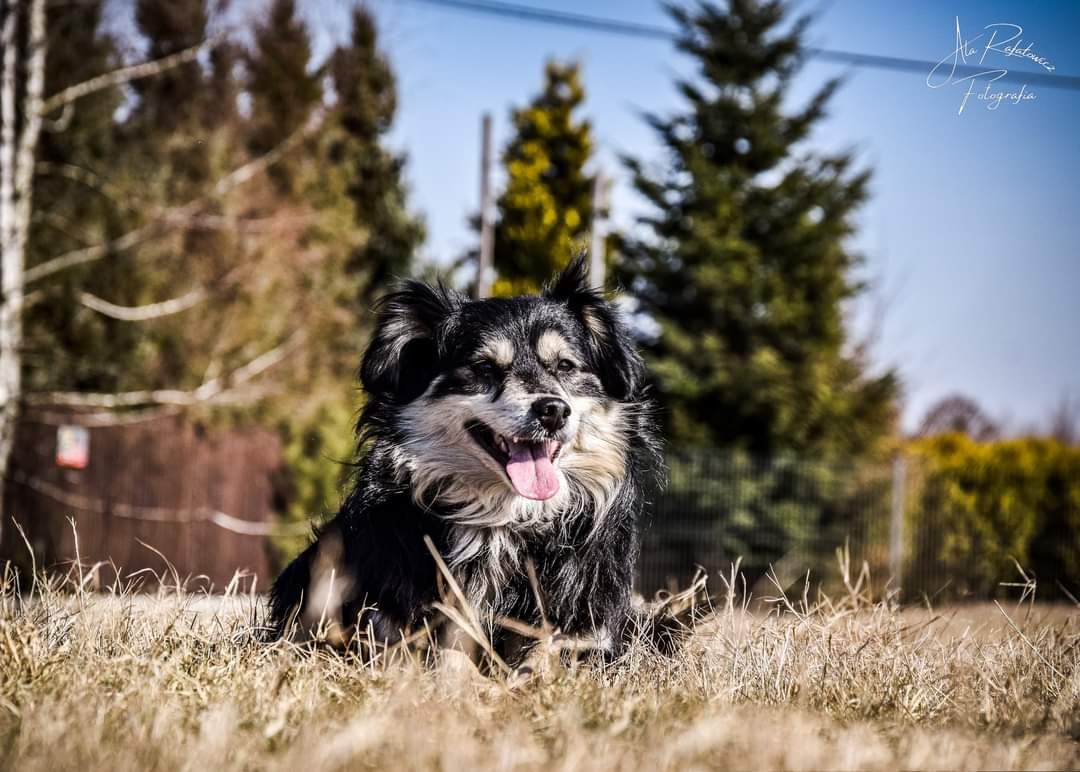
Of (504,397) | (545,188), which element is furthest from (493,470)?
(545,188)

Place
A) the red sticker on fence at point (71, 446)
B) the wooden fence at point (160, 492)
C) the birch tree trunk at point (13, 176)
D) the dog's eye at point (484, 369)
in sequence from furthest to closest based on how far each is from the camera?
1. the wooden fence at point (160, 492)
2. the red sticker on fence at point (71, 446)
3. the birch tree trunk at point (13, 176)
4. the dog's eye at point (484, 369)

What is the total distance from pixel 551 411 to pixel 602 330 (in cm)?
60

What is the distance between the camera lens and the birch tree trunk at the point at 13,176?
10039mm

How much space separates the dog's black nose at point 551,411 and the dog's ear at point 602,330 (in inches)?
18.1

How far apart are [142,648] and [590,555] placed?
1562 millimetres

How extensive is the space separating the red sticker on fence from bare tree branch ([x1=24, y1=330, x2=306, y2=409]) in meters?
0.38

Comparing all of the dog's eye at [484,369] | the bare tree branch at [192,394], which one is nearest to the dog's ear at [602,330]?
the dog's eye at [484,369]

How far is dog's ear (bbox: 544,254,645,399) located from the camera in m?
4.29

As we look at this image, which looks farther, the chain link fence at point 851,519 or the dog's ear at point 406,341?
the chain link fence at point 851,519

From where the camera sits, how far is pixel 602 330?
4.32 meters

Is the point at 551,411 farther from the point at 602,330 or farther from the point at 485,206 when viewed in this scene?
the point at 485,206

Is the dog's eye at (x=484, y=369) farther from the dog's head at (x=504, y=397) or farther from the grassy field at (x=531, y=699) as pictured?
the grassy field at (x=531, y=699)

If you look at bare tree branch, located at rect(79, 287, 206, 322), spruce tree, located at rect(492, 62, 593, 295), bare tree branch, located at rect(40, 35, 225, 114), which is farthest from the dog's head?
spruce tree, located at rect(492, 62, 593, 295)

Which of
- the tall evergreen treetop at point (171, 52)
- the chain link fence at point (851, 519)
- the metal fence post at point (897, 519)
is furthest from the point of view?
the chain link fence at point (851, 519)
